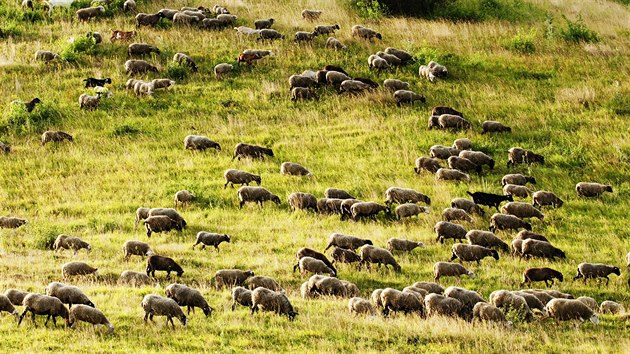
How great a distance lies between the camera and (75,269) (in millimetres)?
22328

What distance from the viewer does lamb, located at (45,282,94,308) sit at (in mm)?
19328

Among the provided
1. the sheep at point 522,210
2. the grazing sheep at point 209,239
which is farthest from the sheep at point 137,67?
the sheep at point 522,210

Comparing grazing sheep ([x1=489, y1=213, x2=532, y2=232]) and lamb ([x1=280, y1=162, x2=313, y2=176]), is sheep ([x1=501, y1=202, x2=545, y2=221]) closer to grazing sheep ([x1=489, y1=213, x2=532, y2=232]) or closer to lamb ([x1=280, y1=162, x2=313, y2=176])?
grazing sheep ([x1=489, y1=213, x2=532, y2=232])

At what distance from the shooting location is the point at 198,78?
37656 millimetres

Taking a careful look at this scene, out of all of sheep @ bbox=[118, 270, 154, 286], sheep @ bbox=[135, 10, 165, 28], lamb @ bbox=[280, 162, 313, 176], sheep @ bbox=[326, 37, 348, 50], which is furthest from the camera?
sheep @ bbox=[135, 10, 165, 28]

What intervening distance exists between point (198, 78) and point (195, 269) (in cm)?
1561

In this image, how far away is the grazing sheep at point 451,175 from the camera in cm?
2997

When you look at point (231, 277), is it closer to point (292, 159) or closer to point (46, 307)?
point (46, 307)

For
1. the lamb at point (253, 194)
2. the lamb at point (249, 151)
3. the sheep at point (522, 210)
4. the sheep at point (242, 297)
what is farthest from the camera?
the lamb at point (249, 151)

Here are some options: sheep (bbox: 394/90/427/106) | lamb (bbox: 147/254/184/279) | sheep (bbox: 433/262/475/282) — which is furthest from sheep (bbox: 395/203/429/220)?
sheep (bbox: 394/90/427/106)

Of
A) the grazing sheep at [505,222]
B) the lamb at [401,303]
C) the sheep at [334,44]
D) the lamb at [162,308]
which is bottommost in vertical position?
the lamb at [401,303]

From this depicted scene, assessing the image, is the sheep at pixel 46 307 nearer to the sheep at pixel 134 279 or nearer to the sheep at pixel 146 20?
the sheep at pixel 134 279

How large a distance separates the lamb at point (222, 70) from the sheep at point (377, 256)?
619 inches

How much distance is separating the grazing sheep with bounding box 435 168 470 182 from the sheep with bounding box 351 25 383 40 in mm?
12723
